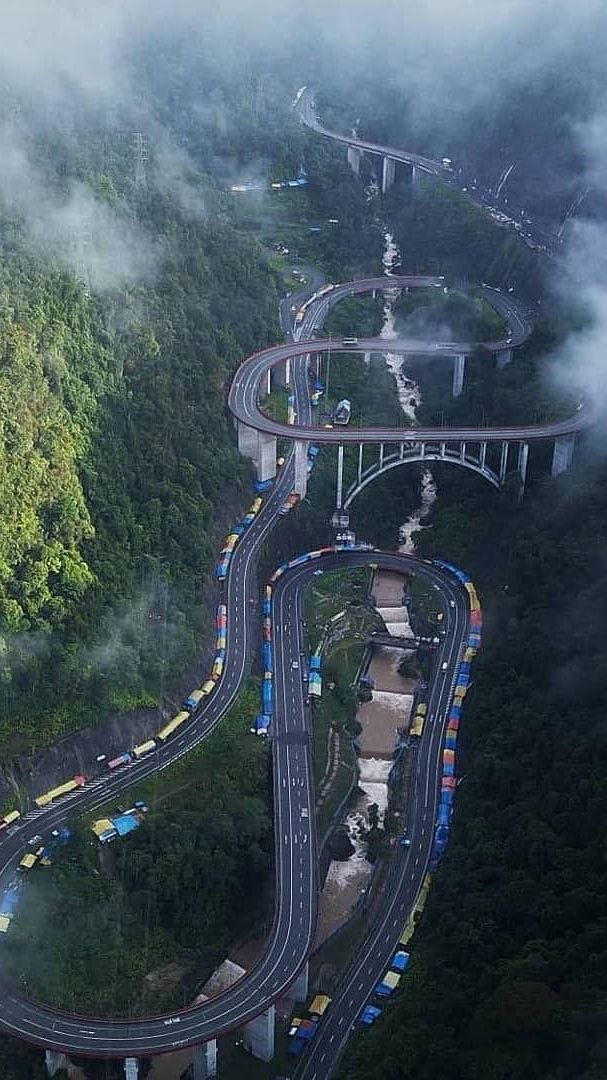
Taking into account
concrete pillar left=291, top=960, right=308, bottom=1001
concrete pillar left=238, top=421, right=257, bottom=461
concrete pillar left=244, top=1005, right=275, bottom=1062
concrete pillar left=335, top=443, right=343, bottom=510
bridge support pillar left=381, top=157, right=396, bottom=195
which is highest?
bridge support pillar left=381, top=157, right=396, bottom=195

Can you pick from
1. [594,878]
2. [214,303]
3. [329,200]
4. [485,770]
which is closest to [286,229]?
[329,200]

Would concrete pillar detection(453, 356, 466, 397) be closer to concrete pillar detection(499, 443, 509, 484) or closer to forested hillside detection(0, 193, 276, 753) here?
concrete pillar detection(499, 443, 509, 484)

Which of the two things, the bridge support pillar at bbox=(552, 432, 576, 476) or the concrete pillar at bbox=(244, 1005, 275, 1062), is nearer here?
the concrete pillar at bbox=(244, 1005, 275, 1062)

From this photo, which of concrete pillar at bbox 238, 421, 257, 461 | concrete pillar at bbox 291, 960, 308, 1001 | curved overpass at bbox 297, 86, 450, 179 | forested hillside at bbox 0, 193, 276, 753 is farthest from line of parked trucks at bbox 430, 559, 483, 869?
curved overpass at bbox 297, 86, 450, 179

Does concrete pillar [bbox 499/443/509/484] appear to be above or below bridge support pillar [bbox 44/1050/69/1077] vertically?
above

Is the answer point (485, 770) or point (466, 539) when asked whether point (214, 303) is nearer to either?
point (466, 539)

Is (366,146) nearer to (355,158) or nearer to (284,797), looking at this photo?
(355,158)
